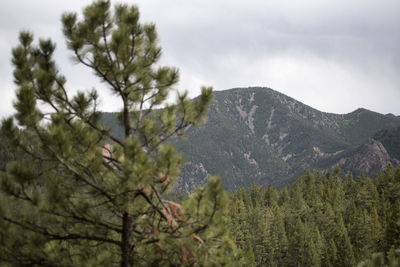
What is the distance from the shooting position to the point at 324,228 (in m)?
57.3

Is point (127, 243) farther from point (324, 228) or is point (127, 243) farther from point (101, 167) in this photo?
point (324, 228)

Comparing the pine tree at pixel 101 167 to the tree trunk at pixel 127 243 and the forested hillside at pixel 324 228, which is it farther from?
the forested hillside at pixel 324 228

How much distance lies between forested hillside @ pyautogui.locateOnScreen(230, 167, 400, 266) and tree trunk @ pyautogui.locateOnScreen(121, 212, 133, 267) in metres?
37.0

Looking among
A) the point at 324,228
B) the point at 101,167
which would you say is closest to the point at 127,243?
the point at 101,167

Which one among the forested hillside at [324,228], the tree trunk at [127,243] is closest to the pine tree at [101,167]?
the tree trunk at [127,243]

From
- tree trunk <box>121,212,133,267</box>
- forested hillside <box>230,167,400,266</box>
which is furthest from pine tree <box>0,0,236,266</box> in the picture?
forested hillside <box>230,167,400,266</box>

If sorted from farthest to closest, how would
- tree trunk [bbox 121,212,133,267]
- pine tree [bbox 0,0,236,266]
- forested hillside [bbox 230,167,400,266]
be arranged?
forested hillside [bbox 230,167,400,266], tree trunk [bbox 121,212,133,267], pine tree [bbox 0,0,236,266]

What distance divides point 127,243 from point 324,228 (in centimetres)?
5682

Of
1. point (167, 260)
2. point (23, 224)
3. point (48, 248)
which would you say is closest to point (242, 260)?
point (167, 260)

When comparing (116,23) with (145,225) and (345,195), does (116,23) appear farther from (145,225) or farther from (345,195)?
(345,195)

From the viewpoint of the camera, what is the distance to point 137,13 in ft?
23.8

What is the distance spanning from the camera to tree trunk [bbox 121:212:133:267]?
7.38m

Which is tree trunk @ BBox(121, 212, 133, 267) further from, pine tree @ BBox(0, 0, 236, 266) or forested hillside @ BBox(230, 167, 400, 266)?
forested hillside @ BBox(230, 167, 400, 266)

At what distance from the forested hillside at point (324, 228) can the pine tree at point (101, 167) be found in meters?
36.7
